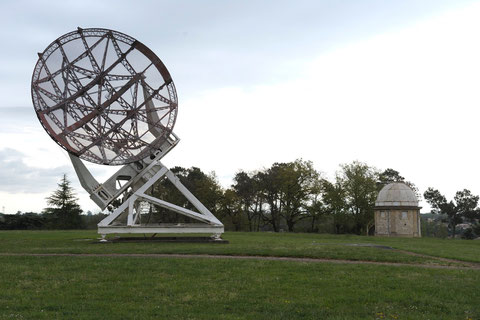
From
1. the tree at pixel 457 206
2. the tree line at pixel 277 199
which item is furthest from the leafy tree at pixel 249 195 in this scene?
the tree at pixel 457 206

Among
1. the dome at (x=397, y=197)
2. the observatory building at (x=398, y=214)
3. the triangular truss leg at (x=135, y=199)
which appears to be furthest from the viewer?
the dome at (x=397, y=197)

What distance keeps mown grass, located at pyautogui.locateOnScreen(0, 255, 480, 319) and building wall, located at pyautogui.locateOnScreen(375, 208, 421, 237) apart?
148ft

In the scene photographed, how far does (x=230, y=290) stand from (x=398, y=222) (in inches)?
2083

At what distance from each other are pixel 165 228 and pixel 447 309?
21.1m

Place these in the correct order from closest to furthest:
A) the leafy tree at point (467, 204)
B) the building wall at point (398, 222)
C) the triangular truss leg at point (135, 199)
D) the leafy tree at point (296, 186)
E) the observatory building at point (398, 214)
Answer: the triangular truss leg at point (135, 199) → the building wall at point (398, 222) → the observatory building at point (398, 214) → the leafy tree at point (296, 186) → the leafy tree at point (467, 204)

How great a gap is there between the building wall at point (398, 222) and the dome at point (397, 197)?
852 mm

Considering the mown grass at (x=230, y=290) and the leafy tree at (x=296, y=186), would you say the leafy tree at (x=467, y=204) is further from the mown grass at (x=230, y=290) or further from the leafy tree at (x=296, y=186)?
the mown grass at (x=230, y=290)

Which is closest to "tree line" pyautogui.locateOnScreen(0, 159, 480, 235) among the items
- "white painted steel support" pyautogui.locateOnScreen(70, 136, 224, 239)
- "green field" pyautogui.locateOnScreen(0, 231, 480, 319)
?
"white painted steel support" pyautogui.locateOnScreen(70, 136, 224, 239)

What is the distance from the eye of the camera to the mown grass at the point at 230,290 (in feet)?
38.3

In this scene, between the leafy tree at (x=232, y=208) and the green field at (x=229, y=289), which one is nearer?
the green field at (x=229, y=289)

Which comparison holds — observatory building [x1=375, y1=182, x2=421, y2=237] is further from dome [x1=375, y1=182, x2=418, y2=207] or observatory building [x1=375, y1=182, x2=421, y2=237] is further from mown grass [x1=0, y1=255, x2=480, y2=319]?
mown grass [x1=0, y1=255, x2=480, y2=319]

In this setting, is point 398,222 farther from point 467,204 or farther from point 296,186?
point 467,204

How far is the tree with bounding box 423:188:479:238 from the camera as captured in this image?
86.0 meters

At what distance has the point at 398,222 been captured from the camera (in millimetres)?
62625
